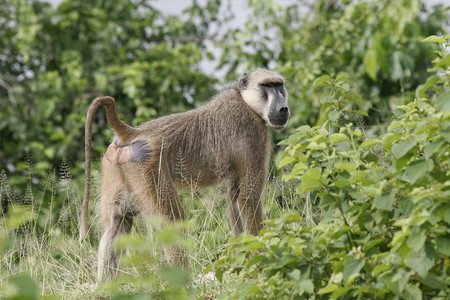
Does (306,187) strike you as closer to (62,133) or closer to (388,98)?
(388,98)

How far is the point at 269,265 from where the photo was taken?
261cm

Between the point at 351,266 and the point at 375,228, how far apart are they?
295 millimetres

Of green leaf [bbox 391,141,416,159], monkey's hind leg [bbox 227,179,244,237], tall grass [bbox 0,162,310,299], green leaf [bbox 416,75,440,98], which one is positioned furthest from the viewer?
monkey's hind leg [bbox 227,179,244,237]

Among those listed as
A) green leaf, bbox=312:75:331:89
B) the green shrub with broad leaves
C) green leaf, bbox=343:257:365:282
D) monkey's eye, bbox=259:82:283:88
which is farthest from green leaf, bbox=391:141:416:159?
monkey's eye, bbox=259:82:283:88

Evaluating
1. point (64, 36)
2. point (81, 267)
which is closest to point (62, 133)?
point (64, 36)

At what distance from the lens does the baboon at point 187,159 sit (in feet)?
14.4

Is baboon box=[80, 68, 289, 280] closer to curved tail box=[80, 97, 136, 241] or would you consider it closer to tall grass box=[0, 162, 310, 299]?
curved tail box=[80, 97, 136, 241]

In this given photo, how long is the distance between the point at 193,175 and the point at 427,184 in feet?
8.18

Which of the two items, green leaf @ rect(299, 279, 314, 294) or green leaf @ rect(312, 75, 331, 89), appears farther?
green leaf @ rect(312, 75, 331, 89)

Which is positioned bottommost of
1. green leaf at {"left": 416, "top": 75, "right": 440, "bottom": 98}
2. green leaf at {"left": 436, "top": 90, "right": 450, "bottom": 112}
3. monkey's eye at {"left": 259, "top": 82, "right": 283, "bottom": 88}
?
monkey's eye at {"left": 259, "top": 82, "right": 283, "bottom": 88}

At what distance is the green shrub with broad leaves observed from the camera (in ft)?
7.33

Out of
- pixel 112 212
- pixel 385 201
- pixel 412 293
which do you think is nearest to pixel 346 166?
pixel 385 201

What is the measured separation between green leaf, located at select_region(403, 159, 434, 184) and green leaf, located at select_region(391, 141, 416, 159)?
0.07 metres

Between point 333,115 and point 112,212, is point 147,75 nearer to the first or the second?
point 112,212
